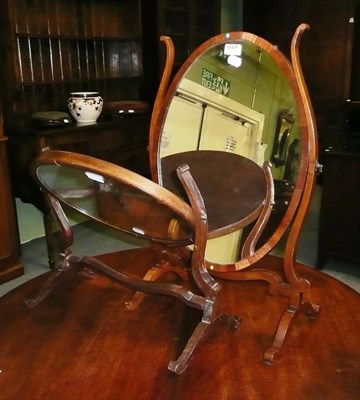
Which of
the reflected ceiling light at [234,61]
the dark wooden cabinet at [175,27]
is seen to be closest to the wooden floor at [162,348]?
the reflected ceiling light at [234,61]

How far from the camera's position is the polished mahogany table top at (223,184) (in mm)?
1029

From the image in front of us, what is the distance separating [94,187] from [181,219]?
17cm

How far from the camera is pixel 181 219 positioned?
0.78 metres

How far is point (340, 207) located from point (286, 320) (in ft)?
4.89

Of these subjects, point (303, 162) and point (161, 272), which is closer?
point (303, 162)

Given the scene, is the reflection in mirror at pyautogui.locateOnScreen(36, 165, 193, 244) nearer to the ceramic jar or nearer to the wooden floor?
the wooden floor

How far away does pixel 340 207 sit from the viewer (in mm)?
2281

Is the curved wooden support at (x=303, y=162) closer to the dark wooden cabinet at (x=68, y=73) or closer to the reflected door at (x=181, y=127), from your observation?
the reflected door at (x=181, y=127)

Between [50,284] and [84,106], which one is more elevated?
[84,106]

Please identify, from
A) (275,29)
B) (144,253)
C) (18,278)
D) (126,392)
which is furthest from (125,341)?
(275,29)

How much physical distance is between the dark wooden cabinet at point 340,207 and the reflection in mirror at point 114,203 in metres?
1.57

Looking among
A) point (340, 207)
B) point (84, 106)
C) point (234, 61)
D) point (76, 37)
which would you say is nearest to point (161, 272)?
point (234, 61)

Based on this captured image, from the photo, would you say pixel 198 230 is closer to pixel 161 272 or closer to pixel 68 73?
pixel 161 272

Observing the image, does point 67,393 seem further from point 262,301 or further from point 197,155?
point 197,155
